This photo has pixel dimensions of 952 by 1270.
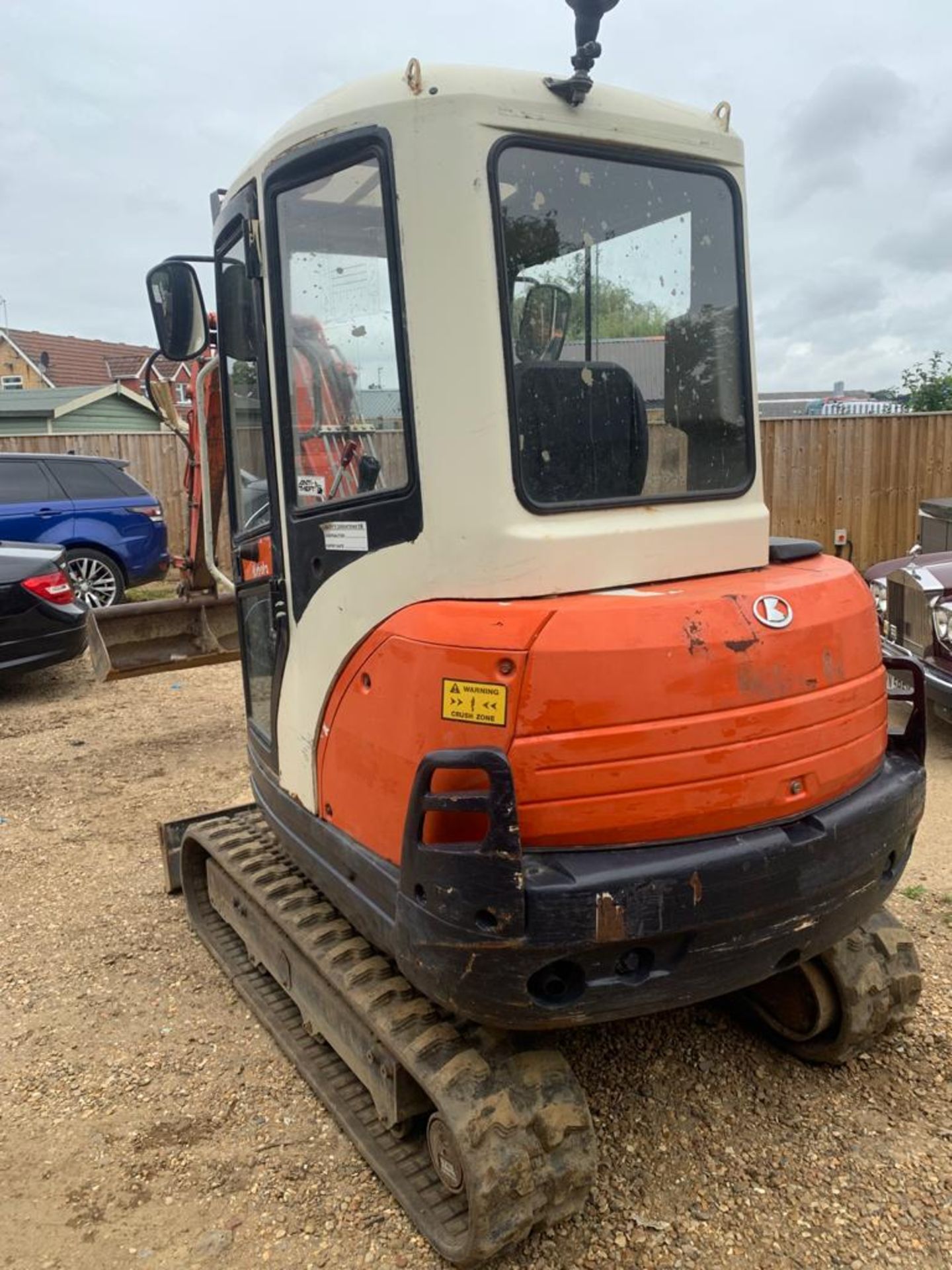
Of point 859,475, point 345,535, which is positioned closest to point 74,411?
point 859,475

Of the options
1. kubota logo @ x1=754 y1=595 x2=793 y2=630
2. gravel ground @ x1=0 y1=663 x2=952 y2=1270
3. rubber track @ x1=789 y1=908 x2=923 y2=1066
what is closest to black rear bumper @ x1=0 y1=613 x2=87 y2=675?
gravel ground @ x1=0 y1=663 x2=952 y2=1270

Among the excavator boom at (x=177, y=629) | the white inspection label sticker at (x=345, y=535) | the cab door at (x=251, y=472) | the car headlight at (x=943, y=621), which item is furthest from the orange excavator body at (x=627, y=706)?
the car headlight at (x=943, y=621)

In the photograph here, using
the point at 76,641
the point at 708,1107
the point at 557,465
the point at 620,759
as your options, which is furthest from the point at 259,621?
the point at 76,641

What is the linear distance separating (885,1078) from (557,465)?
219 centimetres

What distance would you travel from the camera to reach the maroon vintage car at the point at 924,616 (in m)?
5.91

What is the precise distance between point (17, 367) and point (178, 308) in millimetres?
38648

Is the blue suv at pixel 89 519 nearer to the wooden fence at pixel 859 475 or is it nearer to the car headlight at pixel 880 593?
the car headlight at pixel 880 593

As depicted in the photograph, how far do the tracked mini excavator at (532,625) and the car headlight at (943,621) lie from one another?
11.7ft

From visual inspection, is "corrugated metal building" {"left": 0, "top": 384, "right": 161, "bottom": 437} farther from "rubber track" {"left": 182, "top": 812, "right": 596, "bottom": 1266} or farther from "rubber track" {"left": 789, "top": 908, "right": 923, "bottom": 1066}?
"rubber track" {"left": 789, "top": 908, "right": 923, "bottom": 1066}

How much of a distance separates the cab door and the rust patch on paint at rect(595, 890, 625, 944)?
1.35 metres

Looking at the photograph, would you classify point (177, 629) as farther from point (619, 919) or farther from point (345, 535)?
point (619, 919)

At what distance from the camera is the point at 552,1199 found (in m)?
2.22

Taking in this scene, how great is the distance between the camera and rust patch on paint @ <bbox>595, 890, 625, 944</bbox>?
1978mm

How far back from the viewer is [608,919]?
1.98 metres
